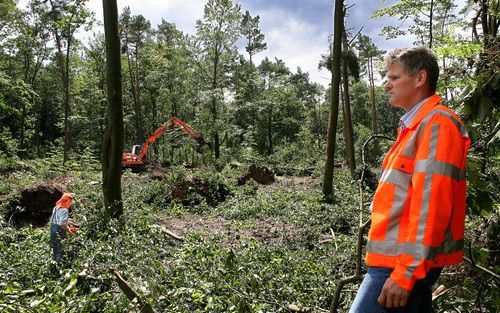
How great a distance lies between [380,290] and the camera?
1849mm

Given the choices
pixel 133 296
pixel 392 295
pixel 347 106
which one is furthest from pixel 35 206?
pixel 347 106

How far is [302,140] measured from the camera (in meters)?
41.9

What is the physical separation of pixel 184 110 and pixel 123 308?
38411 millimetres

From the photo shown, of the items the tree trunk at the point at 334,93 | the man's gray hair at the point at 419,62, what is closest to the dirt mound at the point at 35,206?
the tree trunk at the point at 334,93

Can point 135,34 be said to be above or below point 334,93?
above

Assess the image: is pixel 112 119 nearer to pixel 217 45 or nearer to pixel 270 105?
pixel 217 45

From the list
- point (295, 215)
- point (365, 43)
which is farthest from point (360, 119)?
point (295, 215)

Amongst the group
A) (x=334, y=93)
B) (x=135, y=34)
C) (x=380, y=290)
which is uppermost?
(x=135, y=34)

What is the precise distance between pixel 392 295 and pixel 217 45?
2771 cm

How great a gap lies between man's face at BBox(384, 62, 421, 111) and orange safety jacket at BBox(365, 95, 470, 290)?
0.34 ft

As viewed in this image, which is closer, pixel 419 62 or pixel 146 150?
pixel 419 62

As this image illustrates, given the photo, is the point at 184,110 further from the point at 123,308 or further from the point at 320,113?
the point at 123,308

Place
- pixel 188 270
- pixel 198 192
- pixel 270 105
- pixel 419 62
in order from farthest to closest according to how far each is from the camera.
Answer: pixel 270 105, pixel 198 192, pixel 188 270, pixel 419 62

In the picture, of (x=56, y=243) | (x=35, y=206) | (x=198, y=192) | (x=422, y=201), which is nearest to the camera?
(x=422, y=201)
